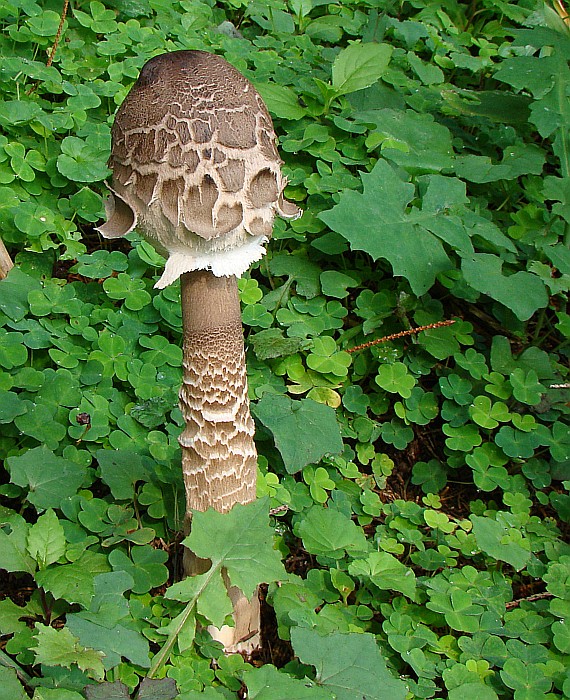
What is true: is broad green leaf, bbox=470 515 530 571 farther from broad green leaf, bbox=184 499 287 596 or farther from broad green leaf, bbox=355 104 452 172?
broad green leaf, bbox=355 104 452 172

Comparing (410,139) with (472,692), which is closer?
(472,692)

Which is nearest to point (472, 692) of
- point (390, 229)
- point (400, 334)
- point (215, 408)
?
point (215, 408)

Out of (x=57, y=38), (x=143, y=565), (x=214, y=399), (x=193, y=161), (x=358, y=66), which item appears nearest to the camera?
(x=193, y=161)

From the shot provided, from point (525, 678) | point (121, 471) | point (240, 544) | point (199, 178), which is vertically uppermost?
point (199, 178)

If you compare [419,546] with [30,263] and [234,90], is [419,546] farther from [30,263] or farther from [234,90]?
[30,263]

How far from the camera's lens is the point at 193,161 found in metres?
1.74

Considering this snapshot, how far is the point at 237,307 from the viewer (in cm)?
218

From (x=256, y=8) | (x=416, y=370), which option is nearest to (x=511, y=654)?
(x=416, y=370)

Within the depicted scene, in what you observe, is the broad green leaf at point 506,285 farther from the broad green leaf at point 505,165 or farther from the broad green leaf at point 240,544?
the broad green leaf at point 240,544

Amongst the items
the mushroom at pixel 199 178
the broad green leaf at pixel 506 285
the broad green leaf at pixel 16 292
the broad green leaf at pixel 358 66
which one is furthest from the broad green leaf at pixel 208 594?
the broad green leaf at pixel 358 66

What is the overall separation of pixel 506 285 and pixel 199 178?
1.86m

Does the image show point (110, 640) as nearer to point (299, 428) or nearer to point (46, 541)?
point (46, 541)

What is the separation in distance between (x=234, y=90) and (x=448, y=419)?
1.95 metres

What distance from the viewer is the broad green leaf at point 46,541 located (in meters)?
2.32
